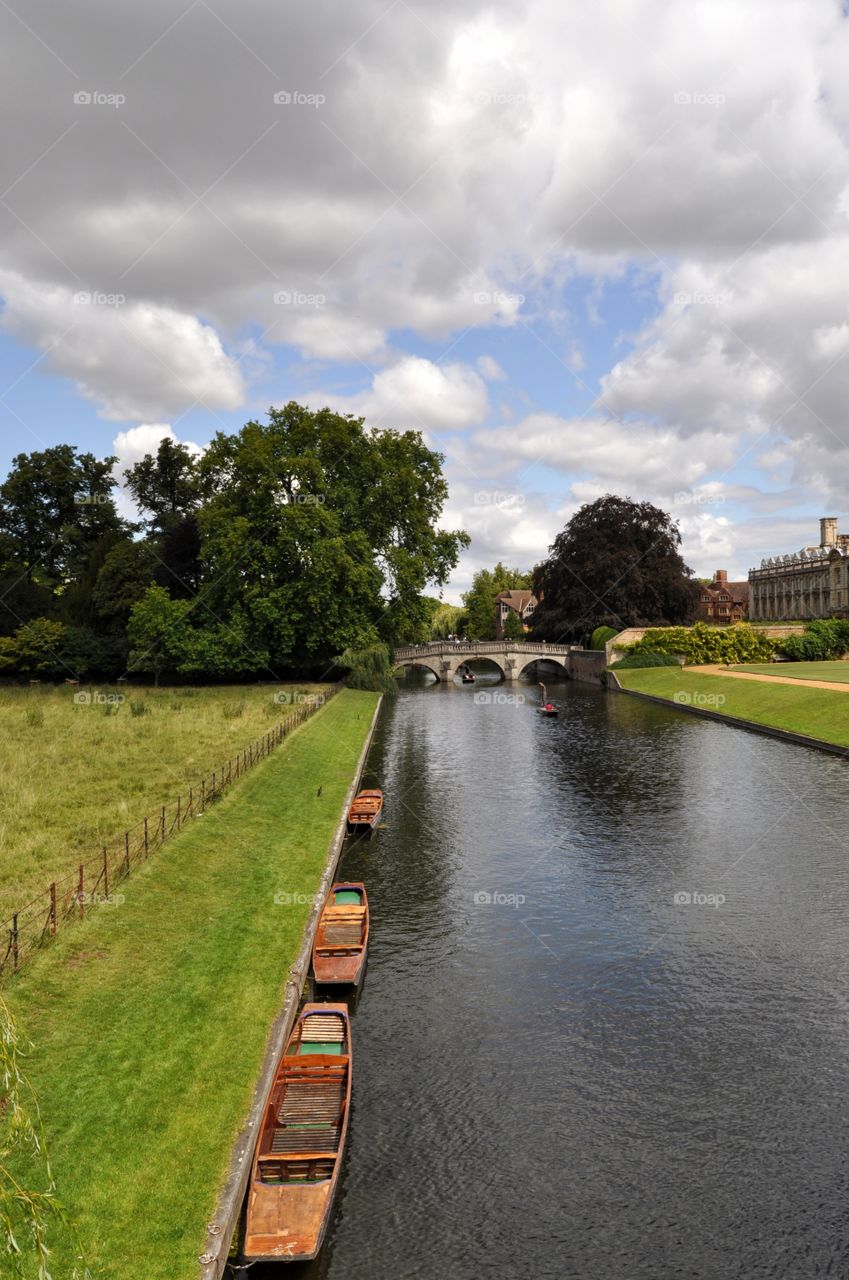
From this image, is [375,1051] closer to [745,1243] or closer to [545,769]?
[745,1243]

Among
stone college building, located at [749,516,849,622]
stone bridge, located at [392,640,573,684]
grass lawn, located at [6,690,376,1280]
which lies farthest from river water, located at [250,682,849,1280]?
stone college building, located at [749,516,849,622]

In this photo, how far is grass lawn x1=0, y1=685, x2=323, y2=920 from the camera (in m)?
24.8

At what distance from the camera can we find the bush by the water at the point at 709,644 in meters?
93.2

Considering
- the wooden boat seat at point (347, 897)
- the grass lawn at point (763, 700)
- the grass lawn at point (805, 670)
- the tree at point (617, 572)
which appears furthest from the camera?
the tree at point (617, 572)

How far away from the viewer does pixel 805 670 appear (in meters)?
78.4

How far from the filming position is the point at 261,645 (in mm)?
73938

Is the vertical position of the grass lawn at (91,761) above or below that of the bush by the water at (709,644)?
below

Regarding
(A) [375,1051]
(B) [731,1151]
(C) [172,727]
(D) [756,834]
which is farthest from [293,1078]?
(C) [172,727]

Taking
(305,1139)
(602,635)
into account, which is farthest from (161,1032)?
(602,635)

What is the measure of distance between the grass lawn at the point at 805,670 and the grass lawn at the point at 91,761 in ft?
135

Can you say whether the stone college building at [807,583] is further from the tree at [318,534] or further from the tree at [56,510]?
the tree at [56,510]

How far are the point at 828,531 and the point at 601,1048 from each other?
169m

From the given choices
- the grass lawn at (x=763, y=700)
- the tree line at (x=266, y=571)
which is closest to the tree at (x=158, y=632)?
the tree line at (x=266, y=571)

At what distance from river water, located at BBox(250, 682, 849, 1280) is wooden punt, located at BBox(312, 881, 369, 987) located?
0.64m
